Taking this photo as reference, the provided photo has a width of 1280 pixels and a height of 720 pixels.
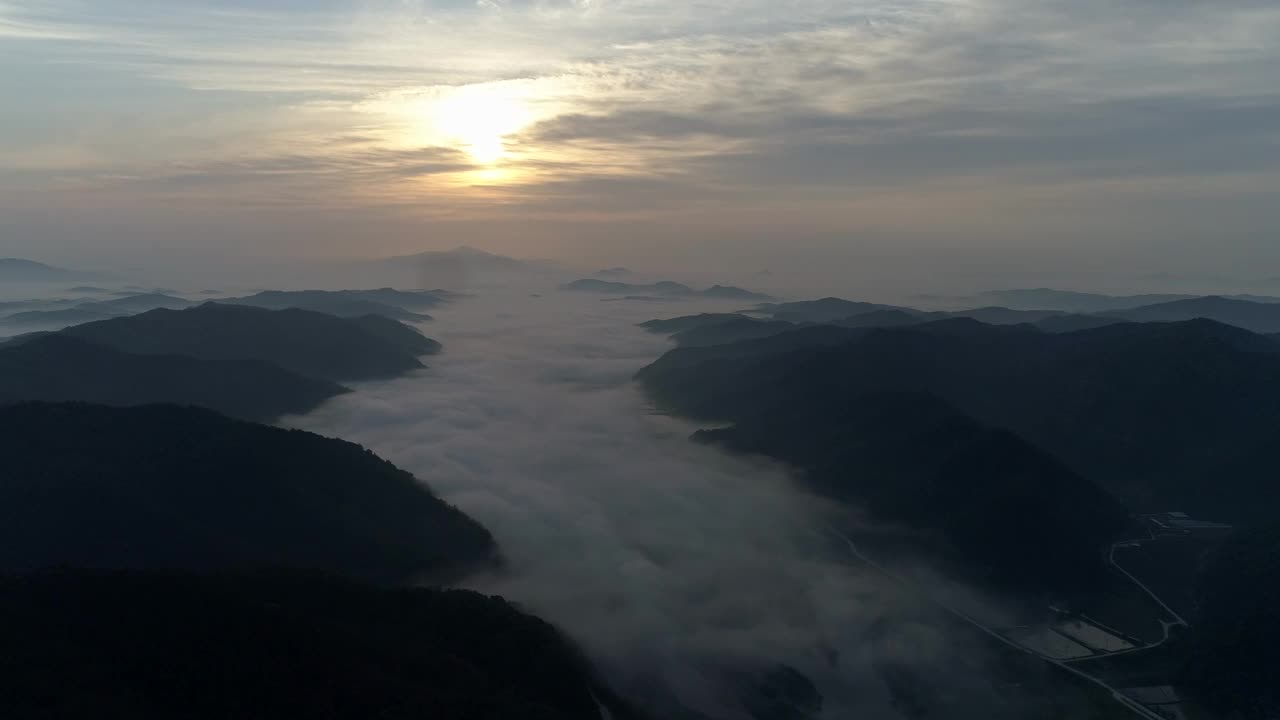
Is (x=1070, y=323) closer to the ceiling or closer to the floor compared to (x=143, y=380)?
closer to the ceiling

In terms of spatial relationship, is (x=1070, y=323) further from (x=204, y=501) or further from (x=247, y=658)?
(x=247, y=658)

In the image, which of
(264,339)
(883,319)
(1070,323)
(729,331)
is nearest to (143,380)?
(264,339)

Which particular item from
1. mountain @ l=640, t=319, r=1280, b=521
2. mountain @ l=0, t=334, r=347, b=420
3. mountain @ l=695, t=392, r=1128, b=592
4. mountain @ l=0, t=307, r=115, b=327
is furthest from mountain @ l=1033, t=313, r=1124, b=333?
mountain @ l=0, t=307, r=115, b=327

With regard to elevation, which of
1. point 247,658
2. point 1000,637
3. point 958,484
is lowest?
point 1000,637

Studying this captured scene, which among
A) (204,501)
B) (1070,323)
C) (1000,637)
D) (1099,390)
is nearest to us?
(1000,637)

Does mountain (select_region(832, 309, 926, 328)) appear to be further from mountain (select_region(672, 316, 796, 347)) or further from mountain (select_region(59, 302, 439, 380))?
mountain (select_region(59, 302, 439, 380))

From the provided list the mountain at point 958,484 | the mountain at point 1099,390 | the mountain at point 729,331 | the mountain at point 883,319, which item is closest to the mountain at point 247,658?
the mountain at point 958,484
